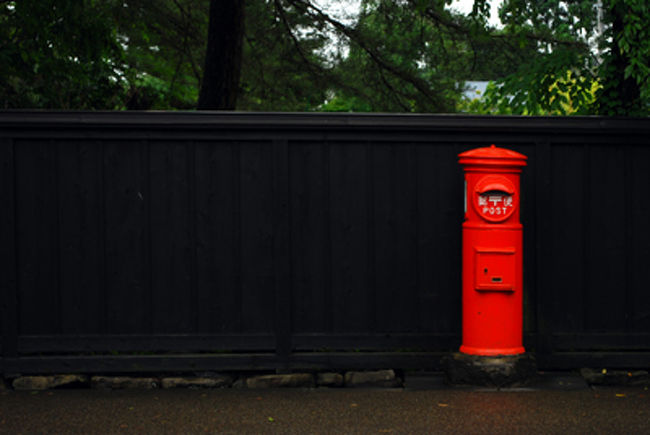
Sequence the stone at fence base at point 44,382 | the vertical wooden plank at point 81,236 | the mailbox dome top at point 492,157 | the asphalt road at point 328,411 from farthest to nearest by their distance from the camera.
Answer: the vertical wooden plank at point 81,236 < the stone at fence base at point 44,382 < the mailbox dome top at point 492,157 < the asphalt road at point 328,411

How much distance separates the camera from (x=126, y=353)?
20.5ft

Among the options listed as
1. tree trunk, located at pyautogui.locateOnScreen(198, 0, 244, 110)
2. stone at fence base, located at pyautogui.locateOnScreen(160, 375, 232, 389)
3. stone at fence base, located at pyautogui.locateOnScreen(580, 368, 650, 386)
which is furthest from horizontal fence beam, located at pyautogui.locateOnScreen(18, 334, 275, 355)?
tree trunk, located at pyautogui.locateOnScreen(198, 0, 244, 110)

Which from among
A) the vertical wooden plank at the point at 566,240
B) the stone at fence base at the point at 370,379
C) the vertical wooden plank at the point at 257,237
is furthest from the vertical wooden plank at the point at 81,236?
the vertical wooden plank at the point at 566,240

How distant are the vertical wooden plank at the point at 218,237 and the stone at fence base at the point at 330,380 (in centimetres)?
74

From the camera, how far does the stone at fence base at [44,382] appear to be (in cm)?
614

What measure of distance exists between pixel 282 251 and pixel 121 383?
1.58 meters

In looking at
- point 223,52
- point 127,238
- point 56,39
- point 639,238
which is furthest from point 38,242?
point 223,52

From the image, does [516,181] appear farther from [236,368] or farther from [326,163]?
[236,368]

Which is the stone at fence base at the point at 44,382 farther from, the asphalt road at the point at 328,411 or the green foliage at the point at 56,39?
the green foliage at the point at 56,39

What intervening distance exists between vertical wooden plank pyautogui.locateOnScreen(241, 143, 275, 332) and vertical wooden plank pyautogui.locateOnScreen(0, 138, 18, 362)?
1743mm

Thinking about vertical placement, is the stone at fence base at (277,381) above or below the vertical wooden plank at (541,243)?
below

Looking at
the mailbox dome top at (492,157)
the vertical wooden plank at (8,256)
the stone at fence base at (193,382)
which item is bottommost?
the stone at fence base at (193,382)

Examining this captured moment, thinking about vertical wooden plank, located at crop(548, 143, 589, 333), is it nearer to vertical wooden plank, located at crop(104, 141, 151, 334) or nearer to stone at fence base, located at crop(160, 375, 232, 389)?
stone at fence base, located at crop(160, 375, 232, 389)

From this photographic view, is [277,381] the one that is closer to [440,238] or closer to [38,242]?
[440,238]
